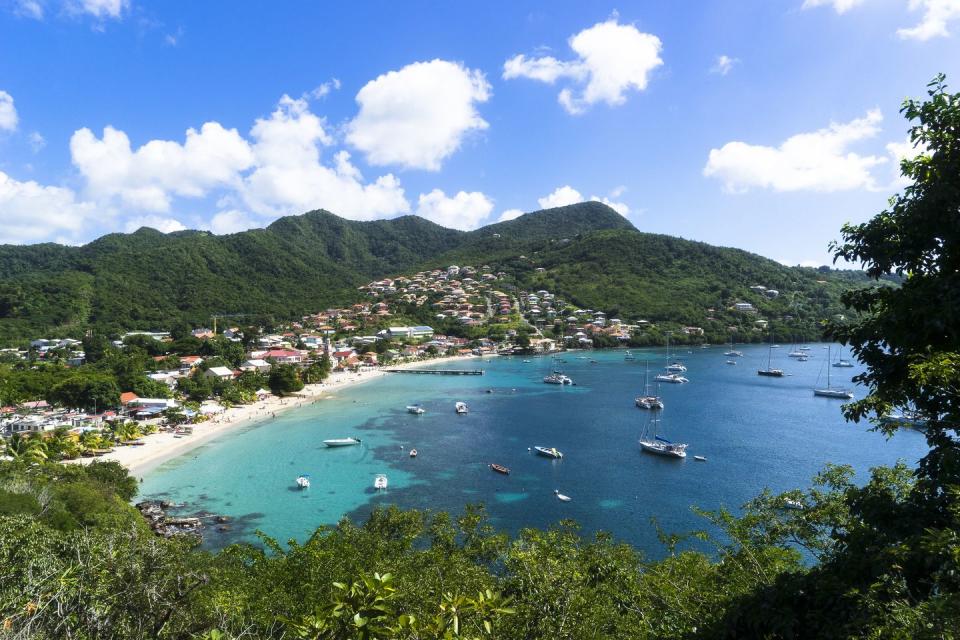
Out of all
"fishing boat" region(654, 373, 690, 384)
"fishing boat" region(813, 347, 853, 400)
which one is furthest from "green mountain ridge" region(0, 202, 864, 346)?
"fishing boat" region(813, 347, 853, 400)

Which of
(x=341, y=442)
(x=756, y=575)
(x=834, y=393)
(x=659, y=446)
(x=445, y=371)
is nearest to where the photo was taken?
(x=756, y=575)

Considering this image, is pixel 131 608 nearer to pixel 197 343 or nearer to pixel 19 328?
pixel 197 343

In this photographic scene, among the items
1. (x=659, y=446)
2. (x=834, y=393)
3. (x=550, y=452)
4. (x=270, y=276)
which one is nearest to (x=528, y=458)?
(x=550, y=452)

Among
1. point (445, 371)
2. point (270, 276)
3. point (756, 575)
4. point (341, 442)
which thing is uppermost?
point (270, 276)

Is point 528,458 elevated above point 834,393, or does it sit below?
below

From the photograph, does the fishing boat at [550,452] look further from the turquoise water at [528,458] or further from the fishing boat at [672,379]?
the fishing boat at [672,379]

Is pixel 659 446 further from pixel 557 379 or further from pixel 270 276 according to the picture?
pixel 270 276

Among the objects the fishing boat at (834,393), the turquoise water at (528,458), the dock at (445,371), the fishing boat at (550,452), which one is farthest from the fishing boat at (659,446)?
the dock at (445,371)
